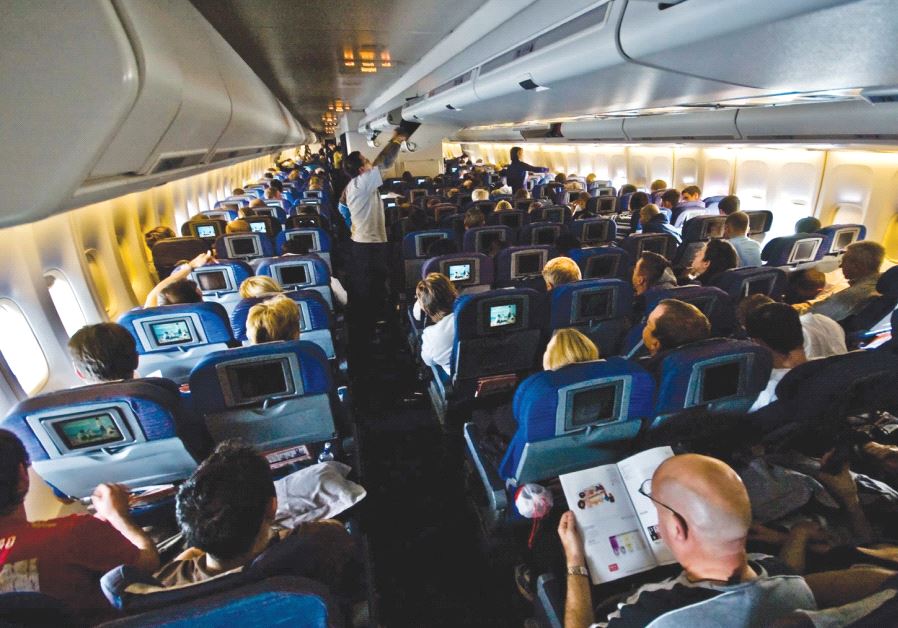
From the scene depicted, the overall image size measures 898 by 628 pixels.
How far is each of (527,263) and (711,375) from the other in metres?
2.73

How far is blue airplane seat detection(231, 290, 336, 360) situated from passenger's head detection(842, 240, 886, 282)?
411 centimetres

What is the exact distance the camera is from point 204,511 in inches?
46.3

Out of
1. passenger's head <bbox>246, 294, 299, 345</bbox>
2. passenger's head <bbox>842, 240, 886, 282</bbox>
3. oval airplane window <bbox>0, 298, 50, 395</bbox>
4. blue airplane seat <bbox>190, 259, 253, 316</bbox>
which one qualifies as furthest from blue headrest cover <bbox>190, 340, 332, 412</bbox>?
passenger's head <bbox>842, 240, 886, 282</bbox>

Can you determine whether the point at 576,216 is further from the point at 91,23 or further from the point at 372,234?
the point at 91,23

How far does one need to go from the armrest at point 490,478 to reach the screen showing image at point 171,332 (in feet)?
6.47

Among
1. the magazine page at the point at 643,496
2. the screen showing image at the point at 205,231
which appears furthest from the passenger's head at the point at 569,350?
the screen showing image at the point at 205,231

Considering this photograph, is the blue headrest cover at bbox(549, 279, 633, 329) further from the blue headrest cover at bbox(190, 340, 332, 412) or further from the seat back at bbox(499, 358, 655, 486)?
the blue headrest cover at bbox(190, 340, 332, 412)

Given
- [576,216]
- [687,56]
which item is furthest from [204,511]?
[576,216]

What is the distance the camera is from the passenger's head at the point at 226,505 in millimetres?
1175

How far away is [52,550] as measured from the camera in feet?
4.31

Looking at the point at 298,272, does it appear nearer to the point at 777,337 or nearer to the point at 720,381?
the point at 720,381

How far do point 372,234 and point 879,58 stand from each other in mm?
5240

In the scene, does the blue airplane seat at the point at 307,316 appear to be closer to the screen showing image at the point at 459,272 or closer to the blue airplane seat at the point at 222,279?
the blue airplane seat at the point at 222,279

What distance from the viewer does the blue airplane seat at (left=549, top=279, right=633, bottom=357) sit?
3100mm
